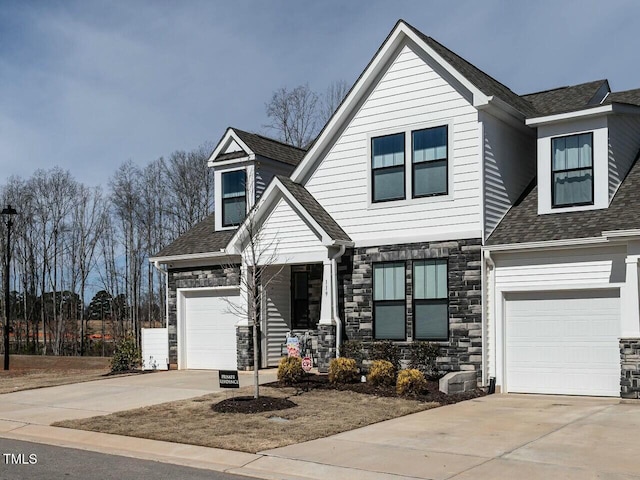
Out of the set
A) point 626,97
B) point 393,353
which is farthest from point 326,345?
point 626,97

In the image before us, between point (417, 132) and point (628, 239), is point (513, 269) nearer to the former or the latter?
point (628, 239)

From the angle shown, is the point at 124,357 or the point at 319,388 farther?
the point at 124,357

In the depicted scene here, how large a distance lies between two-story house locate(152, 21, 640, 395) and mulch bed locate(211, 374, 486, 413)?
1120 millimetres

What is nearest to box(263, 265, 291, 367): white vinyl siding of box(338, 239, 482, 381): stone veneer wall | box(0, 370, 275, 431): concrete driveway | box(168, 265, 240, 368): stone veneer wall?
box(0, 370, 275, 431): concrete driveway

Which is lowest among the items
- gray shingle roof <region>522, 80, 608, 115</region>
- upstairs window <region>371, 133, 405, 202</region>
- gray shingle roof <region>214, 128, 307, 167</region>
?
upstairs window <region>371, 133, 405, 202</region>

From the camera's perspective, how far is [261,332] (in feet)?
67.6

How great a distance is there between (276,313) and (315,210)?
367cm

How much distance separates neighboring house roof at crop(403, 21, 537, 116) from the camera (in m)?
17.4

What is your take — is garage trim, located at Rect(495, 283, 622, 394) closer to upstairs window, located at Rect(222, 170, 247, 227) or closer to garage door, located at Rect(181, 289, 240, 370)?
garage door, located at Rect(181, 289, 240, 370)

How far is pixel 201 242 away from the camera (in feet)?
74.4

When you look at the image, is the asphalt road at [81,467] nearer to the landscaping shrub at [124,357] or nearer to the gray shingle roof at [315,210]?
the gray shingle roof at [315,210]

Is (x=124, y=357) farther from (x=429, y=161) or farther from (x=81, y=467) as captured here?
(x=81, y=467)

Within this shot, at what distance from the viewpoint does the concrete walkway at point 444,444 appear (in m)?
9.17

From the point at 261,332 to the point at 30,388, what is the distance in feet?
19.8
